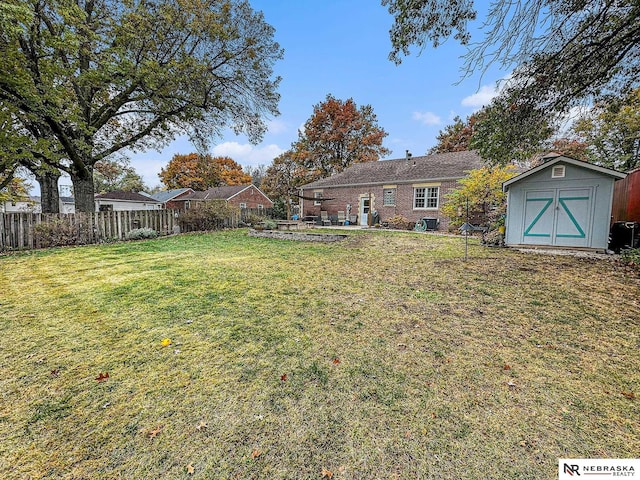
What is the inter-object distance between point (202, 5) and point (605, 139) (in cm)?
2576

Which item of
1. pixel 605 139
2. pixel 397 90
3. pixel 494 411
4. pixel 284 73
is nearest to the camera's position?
pixel 494 411

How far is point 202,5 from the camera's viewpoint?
10.8 metres

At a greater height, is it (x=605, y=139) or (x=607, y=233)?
(x=605, y=139)

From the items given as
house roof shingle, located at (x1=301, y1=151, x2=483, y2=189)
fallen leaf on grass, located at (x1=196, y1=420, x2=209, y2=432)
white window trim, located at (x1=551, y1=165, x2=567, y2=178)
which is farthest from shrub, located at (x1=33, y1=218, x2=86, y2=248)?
white window trim, located at (x1=551, y1=165, x2=567, y2=178)

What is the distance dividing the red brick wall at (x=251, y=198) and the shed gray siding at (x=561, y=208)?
27.3 m

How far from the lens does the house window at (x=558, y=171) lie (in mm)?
8070

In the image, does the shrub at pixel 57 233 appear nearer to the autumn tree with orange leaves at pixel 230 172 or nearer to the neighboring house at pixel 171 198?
the neighboring house at pixel 171 198

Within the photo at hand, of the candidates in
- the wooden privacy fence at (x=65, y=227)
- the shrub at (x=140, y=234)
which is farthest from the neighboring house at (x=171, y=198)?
the shrub at (x=140, y=234)

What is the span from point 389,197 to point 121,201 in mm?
27960

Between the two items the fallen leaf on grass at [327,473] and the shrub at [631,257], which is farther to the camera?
the shrub at [631,257]

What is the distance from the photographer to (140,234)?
1243 centimetres

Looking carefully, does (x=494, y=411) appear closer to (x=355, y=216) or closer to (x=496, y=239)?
(x=496, y=239)

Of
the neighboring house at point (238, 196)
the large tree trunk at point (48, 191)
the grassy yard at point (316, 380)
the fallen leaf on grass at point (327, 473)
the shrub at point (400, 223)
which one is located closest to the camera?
the fallen leaf on grass at point (327, 473)

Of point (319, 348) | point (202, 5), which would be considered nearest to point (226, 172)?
point (202, 5)
